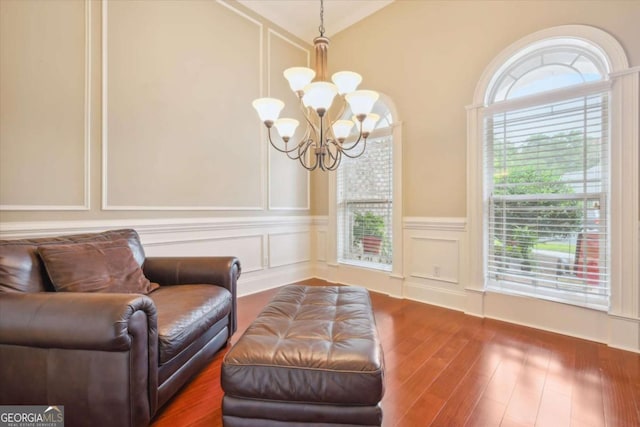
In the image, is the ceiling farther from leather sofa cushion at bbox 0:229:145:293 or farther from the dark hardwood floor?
the dark hardwood floor

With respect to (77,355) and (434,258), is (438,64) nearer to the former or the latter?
(434,258)

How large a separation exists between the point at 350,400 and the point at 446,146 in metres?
2.57

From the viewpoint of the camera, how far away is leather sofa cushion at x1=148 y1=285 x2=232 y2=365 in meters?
1.40

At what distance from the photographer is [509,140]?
103 inches

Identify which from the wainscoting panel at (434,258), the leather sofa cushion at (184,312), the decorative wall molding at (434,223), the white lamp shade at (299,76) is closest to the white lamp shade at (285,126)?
the white lamp shade at (299,76)

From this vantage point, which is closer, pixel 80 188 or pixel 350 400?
pixel 350 400

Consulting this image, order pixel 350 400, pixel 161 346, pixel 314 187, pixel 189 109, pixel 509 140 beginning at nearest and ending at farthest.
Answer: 1. pixel 350 400
2. pixel 161 346
3. pixel 509 140
4. pixel 189 109
5. pixel 314 187

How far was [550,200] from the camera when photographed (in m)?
2.40

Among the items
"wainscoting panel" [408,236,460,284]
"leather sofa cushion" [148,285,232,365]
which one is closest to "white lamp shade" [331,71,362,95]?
"leather sofa cushion" [148,285,232,365]

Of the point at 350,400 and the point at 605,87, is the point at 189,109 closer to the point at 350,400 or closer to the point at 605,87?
the point at 350,400

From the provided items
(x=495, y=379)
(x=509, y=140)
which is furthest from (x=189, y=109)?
(x=495, y=379)

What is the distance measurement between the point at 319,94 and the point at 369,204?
2.08 meters

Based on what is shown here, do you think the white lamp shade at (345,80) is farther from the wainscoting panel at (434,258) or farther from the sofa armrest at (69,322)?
the wainscoting panel at (434,258)

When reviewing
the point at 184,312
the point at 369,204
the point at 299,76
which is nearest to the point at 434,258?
the point at 369,204
